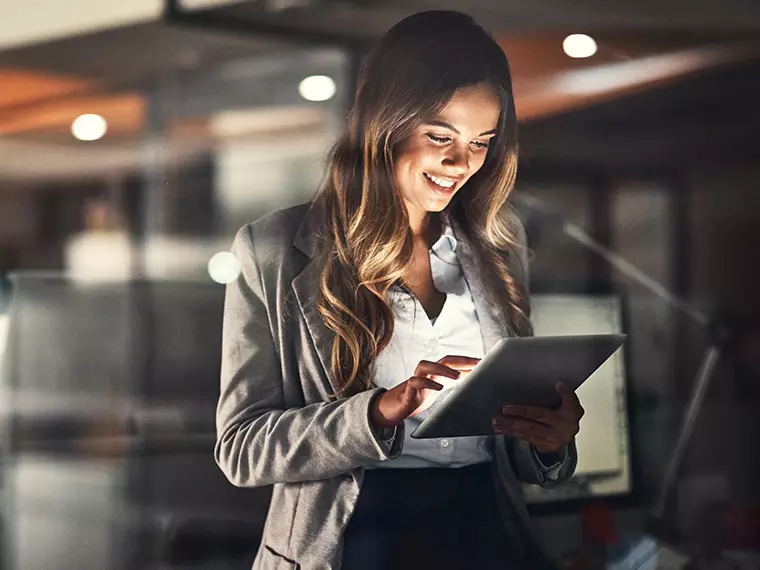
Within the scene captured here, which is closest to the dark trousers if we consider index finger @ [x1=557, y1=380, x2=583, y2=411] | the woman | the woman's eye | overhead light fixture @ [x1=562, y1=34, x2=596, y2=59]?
the woman

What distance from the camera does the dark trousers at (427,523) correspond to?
113cm

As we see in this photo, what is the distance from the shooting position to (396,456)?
1.09 metres

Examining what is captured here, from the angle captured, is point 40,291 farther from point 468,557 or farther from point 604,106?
point 604,106

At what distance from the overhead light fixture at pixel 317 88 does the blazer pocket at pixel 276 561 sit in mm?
573

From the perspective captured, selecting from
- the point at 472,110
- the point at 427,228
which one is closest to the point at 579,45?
the point at 472,110

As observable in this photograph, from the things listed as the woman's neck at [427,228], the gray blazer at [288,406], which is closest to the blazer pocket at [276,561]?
the gray blazer at [288,406]

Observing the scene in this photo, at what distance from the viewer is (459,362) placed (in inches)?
43.3

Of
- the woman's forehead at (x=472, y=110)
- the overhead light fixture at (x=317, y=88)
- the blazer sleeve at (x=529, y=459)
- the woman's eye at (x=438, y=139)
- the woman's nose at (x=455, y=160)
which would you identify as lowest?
the blazer sleeve at (x=529, y=459)

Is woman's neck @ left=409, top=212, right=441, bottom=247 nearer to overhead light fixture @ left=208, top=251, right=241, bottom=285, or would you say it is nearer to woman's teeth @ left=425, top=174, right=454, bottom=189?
woman's teeth @ left=425, top=174, right=454, bottom=189

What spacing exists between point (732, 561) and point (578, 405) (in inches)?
15.0

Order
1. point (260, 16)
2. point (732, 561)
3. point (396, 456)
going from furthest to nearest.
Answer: point (732, 561), point (260, 16), point (396, 456)

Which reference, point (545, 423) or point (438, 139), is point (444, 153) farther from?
point (545, 423)

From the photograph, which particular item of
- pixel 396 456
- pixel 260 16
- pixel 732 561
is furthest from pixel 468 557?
pixel 260 16

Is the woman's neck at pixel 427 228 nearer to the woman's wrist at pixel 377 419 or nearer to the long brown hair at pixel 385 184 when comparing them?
the long brown hair at pixel 385 184
